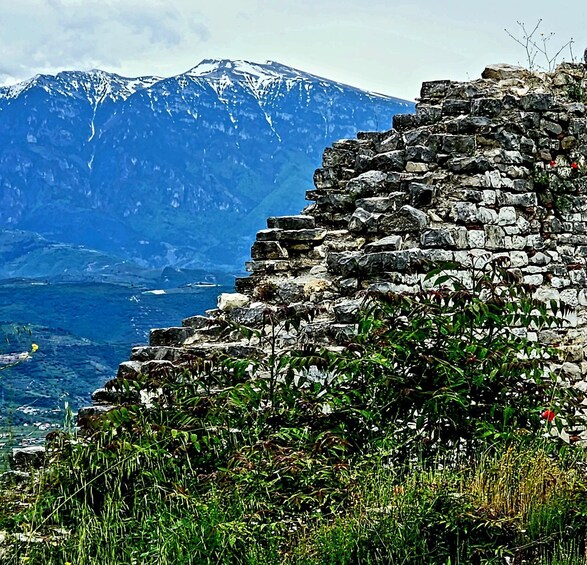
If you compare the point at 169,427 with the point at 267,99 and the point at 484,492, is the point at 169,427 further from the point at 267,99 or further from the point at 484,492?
the point at 267,99

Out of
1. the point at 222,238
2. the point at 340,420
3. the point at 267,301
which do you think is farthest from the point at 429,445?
the point at 222,238

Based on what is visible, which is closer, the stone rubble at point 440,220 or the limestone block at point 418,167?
the stone rubble at point 440,220

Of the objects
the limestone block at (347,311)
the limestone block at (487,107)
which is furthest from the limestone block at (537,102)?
the limestone block at (347,311)

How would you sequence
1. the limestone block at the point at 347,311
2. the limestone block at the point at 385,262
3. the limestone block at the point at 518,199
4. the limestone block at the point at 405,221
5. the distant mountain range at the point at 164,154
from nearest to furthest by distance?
the limestone block at the point at 347,311 → the limestone block at the point at 385,262 → the limestone block at the point at 405,221 → the limestone block at the point at 518,199 → the distant mountain range at the point at 164,154

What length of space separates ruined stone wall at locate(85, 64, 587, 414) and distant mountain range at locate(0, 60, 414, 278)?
80155mm

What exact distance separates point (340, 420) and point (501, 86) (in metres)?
5.03

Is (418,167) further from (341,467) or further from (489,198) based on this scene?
(341,467)

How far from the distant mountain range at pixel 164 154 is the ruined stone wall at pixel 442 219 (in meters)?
80.2

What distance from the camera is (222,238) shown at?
308 feet

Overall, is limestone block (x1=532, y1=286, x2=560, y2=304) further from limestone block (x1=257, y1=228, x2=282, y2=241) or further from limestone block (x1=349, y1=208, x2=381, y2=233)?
limestone block (x1=257, y1=228, x2=282, y2=241)

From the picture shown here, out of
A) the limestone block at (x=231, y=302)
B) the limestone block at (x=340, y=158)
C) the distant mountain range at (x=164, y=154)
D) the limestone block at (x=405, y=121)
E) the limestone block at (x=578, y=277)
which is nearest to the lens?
the limestone block at (x=231, y=302)

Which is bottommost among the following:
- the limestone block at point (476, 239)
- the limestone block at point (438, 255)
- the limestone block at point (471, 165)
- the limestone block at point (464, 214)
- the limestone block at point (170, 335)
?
the limestone block at point (170, 335)

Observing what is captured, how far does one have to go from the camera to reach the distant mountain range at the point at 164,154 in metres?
93.9

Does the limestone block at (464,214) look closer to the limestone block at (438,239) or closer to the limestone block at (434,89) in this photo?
the limestone block at (438,239)
